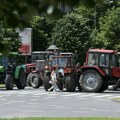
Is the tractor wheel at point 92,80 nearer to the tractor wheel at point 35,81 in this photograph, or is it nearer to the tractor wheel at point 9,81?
the tractor wheel at point 9,81

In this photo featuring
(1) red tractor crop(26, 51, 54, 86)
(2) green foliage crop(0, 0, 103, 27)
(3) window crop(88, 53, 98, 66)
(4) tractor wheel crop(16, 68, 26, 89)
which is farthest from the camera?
(1) red tractor crop(26, 51, 54, 86)

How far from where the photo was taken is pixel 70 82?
3167 cm

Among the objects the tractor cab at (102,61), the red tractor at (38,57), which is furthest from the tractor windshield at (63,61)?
the red tractor at (38,57)

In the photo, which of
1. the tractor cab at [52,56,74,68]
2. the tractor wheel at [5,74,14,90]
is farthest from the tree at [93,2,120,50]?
the tractor wheel at [5,74,14,90]

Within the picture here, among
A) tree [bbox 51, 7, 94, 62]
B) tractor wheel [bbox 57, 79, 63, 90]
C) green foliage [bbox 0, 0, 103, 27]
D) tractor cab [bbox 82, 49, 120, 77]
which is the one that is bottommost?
tractor wheel [bbox 57, 79, 63, 90]

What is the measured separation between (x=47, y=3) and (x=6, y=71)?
107 feet

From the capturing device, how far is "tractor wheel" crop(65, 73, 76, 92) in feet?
104

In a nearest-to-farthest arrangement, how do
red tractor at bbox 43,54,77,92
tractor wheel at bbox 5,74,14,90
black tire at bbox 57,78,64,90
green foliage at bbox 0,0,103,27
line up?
green foliage at bbox 0,0,103,27
red tractor at bbox 43,54,77,92
black tire at bbox 57,78,64,90
tractor wheel at bbox 5,74,14,90

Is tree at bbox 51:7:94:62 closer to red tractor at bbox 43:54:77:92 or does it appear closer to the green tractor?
the green tractor

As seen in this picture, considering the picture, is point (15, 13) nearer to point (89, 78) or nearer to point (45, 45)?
point (89, 78)

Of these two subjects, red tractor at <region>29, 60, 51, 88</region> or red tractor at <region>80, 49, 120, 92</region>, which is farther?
red tractor at <region>29, 60, 51, 88</region>

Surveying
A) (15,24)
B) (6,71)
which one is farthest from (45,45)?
(15,24)

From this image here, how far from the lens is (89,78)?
1229 inches

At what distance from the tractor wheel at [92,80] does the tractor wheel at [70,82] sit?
65cm
